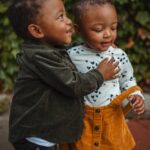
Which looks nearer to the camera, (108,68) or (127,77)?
(108,68)

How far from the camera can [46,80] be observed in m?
2.93

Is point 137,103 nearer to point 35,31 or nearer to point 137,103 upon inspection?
point 137,103

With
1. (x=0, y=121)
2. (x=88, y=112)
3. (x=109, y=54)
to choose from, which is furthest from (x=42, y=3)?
(x=0, y=121)

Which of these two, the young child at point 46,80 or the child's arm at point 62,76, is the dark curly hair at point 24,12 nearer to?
the young child at point 46,80

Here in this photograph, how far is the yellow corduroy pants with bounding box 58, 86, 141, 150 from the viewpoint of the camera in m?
3.17

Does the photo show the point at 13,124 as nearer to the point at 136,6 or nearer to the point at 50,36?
the point at 50,36

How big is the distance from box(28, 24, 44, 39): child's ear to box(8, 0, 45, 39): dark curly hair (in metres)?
0.03

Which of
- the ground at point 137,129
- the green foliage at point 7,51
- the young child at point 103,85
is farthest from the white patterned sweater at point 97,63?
the green foliage at point 7,51

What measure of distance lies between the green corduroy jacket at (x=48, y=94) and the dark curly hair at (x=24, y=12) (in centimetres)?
12

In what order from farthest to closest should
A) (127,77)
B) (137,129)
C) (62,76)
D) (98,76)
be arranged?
(137,129) < (127,77) < (98,76) < (62,76)

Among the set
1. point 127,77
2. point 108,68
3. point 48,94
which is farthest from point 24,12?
point 127,77

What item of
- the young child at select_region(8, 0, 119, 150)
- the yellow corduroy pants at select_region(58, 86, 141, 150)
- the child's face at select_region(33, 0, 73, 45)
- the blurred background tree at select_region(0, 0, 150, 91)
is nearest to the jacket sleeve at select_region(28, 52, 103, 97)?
the young child at select_region(8, 0, 119, 150)

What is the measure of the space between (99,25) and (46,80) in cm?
47

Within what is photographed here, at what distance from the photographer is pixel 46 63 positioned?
2873 mm
